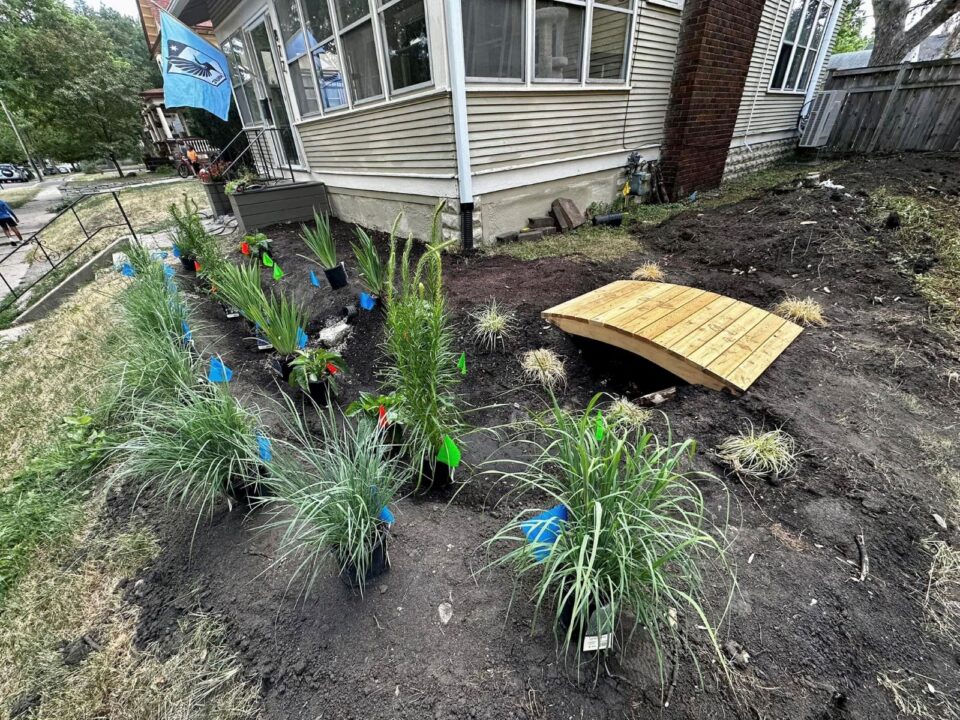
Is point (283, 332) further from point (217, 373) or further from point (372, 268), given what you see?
point (372, 268)

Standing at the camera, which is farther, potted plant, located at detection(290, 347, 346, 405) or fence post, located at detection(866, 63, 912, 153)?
fence post, located at detection(866, 63, 912, 153)

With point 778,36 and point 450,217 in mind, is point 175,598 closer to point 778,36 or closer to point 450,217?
point 450,217

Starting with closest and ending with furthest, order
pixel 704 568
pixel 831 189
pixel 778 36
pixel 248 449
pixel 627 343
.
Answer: pixel 704 568
pixel 248 449
pixel 627 343
pixel 831 189
pixel 778 36

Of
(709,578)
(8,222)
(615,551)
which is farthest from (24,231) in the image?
(709,578)

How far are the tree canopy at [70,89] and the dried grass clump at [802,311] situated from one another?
27875 millimetres

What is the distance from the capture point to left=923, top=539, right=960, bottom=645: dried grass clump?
4.10 ft

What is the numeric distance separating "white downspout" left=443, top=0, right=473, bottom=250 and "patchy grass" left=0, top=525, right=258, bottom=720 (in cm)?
393

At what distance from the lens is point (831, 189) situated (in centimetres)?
494

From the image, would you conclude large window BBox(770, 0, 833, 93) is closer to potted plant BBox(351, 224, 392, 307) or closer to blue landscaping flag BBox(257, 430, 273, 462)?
potted plant BBox(351, 224, 392, 307)

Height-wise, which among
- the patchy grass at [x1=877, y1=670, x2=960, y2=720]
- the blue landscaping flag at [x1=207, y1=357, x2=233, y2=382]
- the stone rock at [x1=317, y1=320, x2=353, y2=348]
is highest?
the blue landscaping flag at [x1=207, y1=357, x2=233, y2=382]

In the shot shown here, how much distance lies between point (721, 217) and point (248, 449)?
596cm

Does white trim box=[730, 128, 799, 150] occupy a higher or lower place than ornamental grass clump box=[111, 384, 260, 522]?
higher

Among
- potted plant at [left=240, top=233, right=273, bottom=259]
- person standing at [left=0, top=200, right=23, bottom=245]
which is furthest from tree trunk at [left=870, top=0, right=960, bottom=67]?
person standing at [left=0, top=200, right=23, bottom=245]

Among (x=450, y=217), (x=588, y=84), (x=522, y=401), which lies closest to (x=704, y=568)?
(x=522, y=401)
